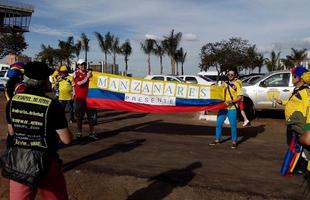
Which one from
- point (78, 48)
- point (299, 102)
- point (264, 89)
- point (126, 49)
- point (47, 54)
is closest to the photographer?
point (299, 102)

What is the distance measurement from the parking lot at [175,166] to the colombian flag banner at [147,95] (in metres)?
0.80

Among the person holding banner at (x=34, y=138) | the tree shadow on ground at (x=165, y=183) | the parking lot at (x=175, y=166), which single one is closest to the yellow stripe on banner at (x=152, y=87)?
the parking lot at (x=175, y=166)

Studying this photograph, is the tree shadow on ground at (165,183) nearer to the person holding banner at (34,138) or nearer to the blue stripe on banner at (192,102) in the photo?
the person holding banner at (34,138)

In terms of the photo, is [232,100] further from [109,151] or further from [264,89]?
[264,89]

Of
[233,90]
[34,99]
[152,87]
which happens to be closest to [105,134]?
[152,87]

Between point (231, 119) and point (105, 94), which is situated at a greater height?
point (105, 94)

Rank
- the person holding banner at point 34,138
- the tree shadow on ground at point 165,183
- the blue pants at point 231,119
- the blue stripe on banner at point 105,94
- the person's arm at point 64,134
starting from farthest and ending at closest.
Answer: the blue stripe on banner at point 105,94 < the blue pants at point 231,119 < the tree shadow on ground at point 165,183 < the person's arm at point 64,134 < the person holding banner at point 34,138

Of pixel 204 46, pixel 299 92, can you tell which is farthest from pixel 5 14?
pixel 299 92

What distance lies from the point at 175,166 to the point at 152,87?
3391 millimetres

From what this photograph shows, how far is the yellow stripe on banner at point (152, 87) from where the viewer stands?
1023 centimetres

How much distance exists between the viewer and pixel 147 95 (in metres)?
10.5

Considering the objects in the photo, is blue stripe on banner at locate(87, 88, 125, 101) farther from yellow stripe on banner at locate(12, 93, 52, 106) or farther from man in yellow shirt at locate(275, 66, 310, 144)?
yellow stripe on banner at locate(12, 93, 52, 106)

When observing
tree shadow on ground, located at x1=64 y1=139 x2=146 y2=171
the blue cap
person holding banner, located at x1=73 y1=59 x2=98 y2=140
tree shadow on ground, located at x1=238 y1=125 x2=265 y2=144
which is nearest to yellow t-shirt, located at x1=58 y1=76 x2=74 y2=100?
person holding banner, located at x1=73 y1=59 x2=98 y2=140

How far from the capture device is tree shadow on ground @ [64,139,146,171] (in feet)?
25.1
